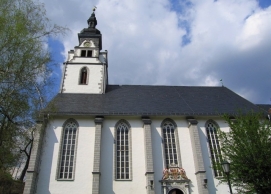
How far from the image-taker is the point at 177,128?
60.2 feet

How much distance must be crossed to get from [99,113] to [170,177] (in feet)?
24.2

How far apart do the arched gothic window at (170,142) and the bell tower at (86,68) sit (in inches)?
297

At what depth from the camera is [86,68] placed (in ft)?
77.0

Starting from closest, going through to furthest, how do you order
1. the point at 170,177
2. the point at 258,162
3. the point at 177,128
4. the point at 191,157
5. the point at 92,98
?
the point at 258,162, the point at 170,177, the point at 191,157, the point at 177,128, the point at 92,98

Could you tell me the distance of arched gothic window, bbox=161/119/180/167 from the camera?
17109 millimetres

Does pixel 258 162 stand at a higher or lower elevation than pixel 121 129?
lower

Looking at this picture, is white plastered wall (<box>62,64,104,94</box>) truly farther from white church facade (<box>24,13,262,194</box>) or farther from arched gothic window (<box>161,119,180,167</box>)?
arched gothic window (<box>161,119,180,167</box>)

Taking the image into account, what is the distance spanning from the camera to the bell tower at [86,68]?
22.1m

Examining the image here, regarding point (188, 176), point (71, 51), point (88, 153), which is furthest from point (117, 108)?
point (71, 51)

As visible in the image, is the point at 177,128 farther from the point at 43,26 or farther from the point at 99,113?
the point at 43,26

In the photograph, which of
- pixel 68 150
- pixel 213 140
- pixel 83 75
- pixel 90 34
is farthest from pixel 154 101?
pixel 90 34

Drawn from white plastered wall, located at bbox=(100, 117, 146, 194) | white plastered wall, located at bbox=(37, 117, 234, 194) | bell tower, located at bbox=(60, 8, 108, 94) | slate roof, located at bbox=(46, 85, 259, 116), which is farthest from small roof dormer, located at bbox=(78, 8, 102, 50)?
white plastered wall, located at bbox=(100, 117, 146, 194)

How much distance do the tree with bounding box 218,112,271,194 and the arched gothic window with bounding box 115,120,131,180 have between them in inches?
261

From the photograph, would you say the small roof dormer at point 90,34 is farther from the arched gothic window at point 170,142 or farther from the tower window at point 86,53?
the arched gothic window at point 170,142
